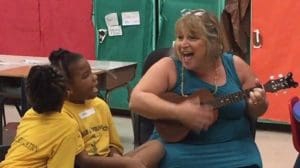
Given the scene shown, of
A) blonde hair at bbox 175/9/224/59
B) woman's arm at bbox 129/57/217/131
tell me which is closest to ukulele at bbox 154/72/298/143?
woman's arm at bbox 129/57/217/131

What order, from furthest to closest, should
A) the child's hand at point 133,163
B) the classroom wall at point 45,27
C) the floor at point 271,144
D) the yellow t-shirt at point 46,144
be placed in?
the classroom wall at point 45,27, the floor at point 271,144, the child's hand at point 133,163, the yellow t-shirt at point 46,144

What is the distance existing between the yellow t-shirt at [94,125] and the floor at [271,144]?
215 cm

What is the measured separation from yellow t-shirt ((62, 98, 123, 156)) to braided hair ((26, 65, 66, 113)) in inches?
7.6

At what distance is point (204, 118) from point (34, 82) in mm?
739

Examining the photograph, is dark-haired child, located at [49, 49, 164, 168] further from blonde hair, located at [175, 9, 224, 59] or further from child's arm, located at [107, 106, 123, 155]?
blonde hair, located at [175, 9, 224, 59]

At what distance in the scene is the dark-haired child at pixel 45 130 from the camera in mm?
2244

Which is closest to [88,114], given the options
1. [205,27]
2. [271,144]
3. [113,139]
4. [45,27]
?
[113,139]

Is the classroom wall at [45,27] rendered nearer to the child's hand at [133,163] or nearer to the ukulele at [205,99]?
the ukulele at [205,99]

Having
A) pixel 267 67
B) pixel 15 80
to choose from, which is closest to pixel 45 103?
pixel 15 80

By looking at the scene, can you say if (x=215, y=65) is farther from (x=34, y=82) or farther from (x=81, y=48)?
(x=81, y=48)

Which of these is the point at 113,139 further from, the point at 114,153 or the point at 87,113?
the point at 87,113

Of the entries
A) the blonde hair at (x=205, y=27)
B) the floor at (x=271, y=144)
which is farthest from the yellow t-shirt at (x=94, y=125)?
the floor at (x=271, y=144)

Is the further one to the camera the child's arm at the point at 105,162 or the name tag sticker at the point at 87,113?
A: the name tag sticker at the point at 87,113

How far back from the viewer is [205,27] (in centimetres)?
259
